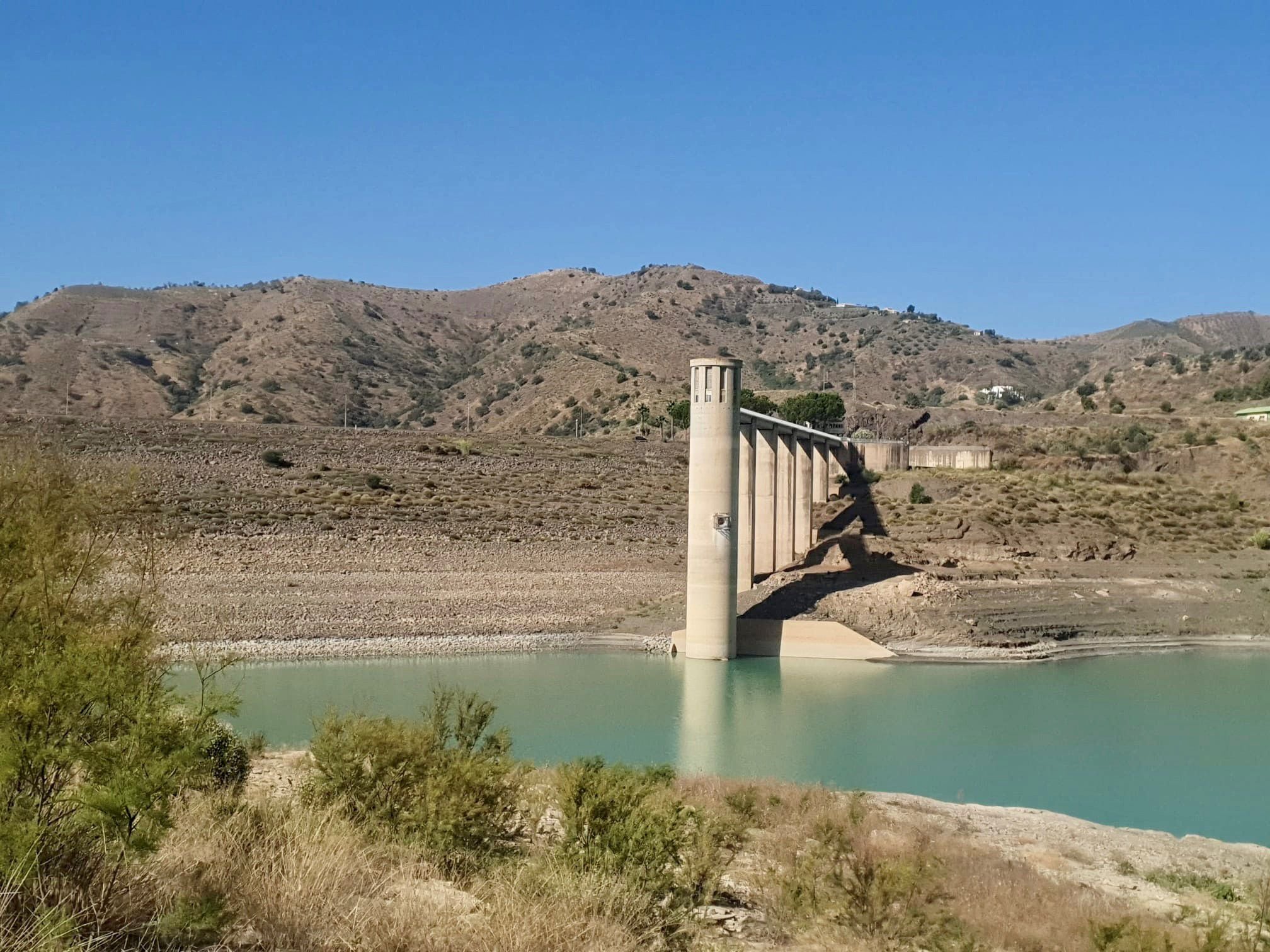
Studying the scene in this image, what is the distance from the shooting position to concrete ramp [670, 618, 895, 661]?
32.2m

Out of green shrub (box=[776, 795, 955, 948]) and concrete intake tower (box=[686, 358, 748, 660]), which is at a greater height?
concrete intake tower (box=[686, 358, 748, 660])

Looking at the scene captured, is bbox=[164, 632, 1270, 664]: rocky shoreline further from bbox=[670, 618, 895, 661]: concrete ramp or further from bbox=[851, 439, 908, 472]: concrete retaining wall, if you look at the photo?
bbox=[851, 439, 908, 472]: concrete retaining wall

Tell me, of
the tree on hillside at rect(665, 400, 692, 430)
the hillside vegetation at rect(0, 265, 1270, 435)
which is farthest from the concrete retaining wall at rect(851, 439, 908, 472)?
the hillside vegetation at rect(0, 265, 1270, 435)

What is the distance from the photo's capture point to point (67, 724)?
5.96m

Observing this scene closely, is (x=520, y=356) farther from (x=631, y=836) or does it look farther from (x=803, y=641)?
(x=631, y=836)

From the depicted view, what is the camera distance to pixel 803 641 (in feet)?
107

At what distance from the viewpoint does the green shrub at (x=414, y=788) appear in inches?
340

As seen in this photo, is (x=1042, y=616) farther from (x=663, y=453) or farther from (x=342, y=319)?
(x=342, y=319)

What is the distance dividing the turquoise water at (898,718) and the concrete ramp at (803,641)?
1.94 ft

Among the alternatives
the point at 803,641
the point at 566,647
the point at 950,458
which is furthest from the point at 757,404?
the point at 566,647

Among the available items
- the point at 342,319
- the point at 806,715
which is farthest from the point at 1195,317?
the point at 806,715

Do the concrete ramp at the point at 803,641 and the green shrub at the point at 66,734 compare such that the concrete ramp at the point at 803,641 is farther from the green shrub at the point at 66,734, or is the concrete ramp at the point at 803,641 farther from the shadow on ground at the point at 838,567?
the green shrub at the point at 66,734

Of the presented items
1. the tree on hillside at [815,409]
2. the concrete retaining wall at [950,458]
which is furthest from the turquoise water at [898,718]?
the tree on hillside at [815,409]

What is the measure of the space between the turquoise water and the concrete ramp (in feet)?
1.94
